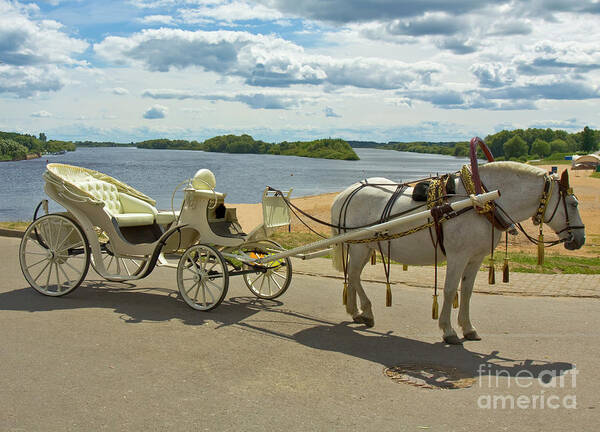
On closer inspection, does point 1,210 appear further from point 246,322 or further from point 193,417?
point 193,417

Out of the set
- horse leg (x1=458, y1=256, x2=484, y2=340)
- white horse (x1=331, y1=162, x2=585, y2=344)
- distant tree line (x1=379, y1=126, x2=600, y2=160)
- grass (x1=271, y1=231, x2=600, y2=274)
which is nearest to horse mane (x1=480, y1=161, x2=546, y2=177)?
white horse (x1=331, y1=162, x2=585, y2=344)

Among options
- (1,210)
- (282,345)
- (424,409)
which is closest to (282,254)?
(282,345)

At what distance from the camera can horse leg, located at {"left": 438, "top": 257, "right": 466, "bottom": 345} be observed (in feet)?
22.8

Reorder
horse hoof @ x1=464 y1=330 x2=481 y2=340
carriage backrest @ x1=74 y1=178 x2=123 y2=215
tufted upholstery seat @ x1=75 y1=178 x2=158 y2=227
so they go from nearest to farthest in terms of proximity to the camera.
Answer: horse hoof @ x1=464 y1=330 x2=481 y2=340, tufted upholstery seat @ x1=75 y1=178 x2=158 y2=227, carriage backrest @ x1=74 y1=178 x2=123 y2=215

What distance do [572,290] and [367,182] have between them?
419 cm

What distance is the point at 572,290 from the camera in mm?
9742

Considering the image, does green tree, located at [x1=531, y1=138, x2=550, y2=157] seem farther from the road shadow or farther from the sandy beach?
the road shadow

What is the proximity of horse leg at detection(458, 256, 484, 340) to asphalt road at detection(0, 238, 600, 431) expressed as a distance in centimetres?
17

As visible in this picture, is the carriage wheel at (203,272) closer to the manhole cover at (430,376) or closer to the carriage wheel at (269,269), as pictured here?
the carriage wheel at (269,269)

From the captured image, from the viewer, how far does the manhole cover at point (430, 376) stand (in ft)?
18.7

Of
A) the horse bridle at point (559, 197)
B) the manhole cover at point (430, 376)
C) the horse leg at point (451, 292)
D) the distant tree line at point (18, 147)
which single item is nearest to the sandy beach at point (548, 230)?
the horse bridle at point (559, 197)

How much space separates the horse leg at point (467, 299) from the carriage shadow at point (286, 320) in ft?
1.11

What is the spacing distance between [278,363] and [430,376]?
1545 millimetres

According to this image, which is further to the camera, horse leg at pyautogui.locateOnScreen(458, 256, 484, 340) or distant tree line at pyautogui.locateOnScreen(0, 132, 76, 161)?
distant tree line at pyautogui.locateOnScreen(0, 132, 76, 161)
